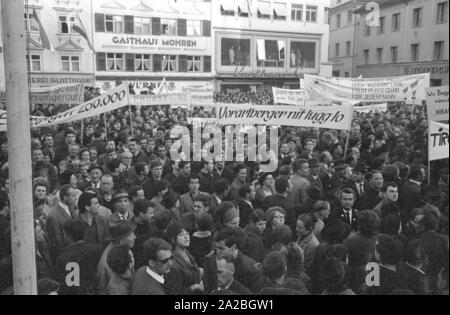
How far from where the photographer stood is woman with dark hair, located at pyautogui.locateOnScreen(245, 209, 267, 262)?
296 cm

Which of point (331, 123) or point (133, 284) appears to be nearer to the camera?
A: point (133, 284)

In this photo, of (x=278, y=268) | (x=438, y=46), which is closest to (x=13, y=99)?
(x=278, y=268)

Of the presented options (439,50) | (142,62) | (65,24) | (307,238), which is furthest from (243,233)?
(142,62)

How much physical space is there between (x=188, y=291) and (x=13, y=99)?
1.58m

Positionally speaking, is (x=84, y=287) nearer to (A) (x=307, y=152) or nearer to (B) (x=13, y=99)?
(B) (x=13, y=99)

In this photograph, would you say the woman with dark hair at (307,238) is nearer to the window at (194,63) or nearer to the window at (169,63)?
the window at (194,63)

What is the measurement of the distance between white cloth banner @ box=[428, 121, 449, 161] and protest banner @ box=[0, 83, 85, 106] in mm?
4894

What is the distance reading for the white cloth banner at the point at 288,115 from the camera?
158 inches

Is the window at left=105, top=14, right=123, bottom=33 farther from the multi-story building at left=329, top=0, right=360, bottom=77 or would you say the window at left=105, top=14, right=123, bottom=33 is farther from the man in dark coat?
the man in dark coat

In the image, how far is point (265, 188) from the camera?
3.90 metres

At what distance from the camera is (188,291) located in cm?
282

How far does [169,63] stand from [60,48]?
1508 mm

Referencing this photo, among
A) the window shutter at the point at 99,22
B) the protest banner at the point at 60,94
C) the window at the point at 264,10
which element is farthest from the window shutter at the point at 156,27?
the window at the point at 264,10

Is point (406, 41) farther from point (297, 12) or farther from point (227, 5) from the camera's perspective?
point (227, 5)
